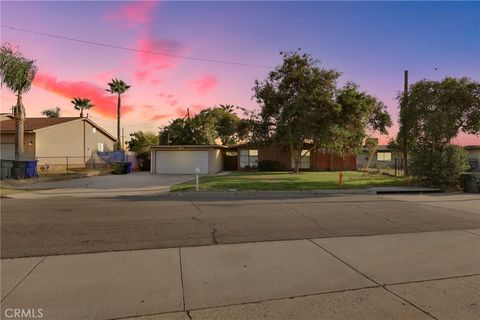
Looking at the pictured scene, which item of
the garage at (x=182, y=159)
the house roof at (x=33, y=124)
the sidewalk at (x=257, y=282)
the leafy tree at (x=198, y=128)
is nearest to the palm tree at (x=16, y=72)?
the house roof at (x=33, y=124)

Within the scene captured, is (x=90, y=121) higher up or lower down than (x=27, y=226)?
higher up

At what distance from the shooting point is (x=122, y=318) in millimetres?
3646

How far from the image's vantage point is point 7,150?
103 ft

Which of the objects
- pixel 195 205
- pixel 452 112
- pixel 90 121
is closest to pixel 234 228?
pixel 195 205

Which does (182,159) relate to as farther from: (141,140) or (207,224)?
(207,224)

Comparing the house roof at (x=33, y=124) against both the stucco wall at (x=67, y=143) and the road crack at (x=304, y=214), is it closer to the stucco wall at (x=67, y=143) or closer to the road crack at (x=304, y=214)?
the stucco wall at (x=67, y=143)

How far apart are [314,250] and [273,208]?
15.3 ft

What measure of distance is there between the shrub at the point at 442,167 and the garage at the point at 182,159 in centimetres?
1890

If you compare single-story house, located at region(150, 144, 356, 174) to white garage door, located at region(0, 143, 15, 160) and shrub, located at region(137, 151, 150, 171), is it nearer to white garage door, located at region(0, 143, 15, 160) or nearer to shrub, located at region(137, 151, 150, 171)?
shrub, located at region(137, 151, 150, 171)

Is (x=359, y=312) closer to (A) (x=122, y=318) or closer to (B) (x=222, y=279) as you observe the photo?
(B) (x=222, y=279)

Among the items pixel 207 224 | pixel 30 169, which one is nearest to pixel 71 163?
pixel 30 169

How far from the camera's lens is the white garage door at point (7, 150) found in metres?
31.1

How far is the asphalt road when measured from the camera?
6.69 meters

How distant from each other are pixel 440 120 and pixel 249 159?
22118 millimetres
